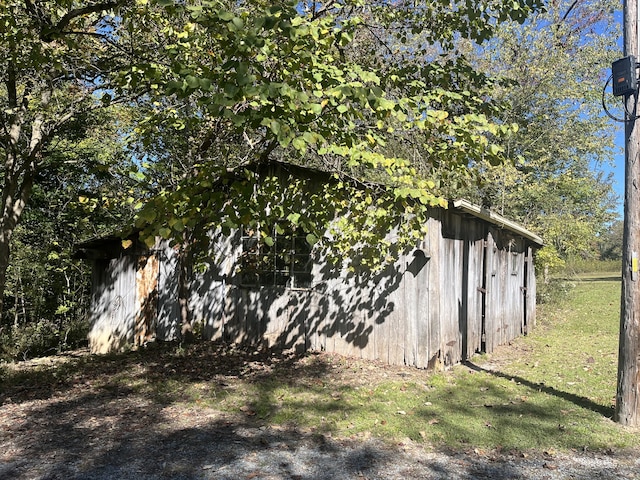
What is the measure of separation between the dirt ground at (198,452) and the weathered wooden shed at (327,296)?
306cm

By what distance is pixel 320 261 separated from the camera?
8398 millimetres

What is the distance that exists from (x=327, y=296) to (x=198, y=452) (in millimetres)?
4325

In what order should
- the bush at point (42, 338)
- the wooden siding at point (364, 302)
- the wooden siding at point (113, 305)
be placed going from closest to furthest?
the wooden siding at point (364, 302)
the wooden siding at point (113, 305)
the bush at point (42, 338)

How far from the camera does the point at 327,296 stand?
8.30 metres

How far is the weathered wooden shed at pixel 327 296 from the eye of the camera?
7.57 m

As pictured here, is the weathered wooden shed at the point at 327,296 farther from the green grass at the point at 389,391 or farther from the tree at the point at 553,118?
the tree at the point at 553,118

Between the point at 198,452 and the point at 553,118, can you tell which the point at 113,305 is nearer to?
the point at 198,452

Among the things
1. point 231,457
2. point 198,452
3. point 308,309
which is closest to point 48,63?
point 198,452

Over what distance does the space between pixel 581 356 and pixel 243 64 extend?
27.1ft

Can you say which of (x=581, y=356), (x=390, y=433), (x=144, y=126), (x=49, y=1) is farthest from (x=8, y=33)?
(x=581, y=356)

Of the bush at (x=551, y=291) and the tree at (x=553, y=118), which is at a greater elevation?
the tree at (x=553, y=118)

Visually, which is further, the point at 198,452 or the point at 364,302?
the point at 364,302

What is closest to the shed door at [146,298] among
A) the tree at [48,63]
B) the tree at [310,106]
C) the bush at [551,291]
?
the tree at [48,63]

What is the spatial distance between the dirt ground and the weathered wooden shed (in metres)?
3.06
